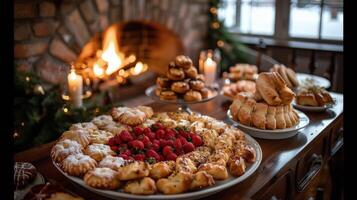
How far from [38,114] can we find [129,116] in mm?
877

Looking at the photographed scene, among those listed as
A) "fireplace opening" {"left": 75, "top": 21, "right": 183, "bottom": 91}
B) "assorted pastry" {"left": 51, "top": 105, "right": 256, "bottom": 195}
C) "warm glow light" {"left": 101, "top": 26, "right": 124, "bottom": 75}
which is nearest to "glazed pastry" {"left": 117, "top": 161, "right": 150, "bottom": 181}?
"assorted pastry" {"left": 51, "top": 105, "right": 256, "bottom": 195}

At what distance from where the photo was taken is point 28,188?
0.94 metres

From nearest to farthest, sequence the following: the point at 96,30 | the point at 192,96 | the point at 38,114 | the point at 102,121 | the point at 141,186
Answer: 1. the point at 141,186
2. the point at 102,121
3. the point at 192,96
4. the point at 38,114
5. the point at 96,30

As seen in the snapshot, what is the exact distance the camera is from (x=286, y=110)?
4.63 feet

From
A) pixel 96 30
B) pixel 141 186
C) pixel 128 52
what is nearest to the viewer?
pixel 141 186

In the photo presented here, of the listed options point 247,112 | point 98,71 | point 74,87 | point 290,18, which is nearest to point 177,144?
point 247,112

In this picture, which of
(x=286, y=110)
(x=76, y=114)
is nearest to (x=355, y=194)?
(x=286, y=110)

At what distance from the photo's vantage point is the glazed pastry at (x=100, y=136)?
1.15m

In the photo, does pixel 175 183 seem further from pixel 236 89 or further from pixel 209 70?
pixel 209 70

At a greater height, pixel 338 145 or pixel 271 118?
pixel 271 118

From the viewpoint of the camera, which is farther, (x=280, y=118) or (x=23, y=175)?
(x=280, y=118)

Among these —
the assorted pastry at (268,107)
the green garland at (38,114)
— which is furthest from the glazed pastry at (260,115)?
the green garland at (38,114)

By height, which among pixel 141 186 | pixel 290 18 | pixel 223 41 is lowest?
pixel 141 186

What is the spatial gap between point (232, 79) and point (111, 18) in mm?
1230
